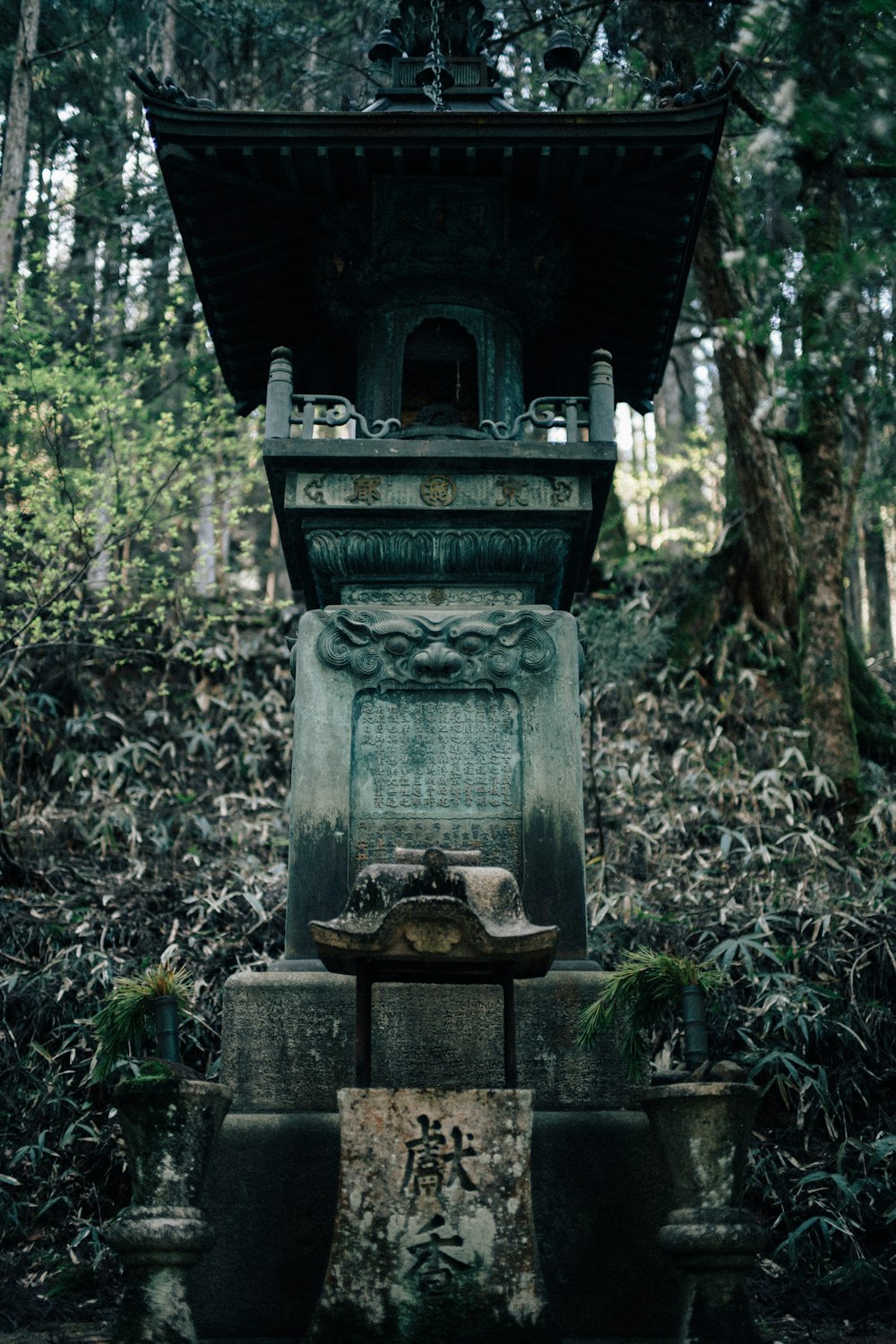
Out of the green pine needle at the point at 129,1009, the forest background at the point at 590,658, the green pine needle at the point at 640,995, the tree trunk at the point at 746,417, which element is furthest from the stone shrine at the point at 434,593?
the tree trunk at the point at 746,417

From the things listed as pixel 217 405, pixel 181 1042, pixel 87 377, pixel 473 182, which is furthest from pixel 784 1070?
pixel 217 405

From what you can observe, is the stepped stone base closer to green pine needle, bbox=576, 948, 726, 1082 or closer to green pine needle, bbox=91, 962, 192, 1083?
green pine needle, bbox=576, 948, 726, 1082

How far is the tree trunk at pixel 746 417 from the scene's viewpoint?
11.6 metres

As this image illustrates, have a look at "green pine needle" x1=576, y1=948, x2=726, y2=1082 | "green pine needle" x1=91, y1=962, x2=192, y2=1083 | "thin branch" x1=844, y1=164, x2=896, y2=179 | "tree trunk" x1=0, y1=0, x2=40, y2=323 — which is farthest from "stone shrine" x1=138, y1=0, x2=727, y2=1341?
"tree trunk" x1=0, y1=0, x2=40, y2=323

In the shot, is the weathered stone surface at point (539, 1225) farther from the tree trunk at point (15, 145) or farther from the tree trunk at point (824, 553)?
the tree trunk at point (15, 145)

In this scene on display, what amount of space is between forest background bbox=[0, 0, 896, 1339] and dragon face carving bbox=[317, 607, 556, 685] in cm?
292

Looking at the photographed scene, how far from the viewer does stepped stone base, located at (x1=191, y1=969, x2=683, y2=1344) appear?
183 inches

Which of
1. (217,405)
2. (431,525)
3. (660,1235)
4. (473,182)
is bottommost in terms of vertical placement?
(660,1235)

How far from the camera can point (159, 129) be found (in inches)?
237

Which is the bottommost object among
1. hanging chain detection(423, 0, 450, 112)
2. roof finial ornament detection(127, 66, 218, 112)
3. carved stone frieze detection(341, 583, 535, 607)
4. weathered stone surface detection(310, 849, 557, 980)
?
weathered stone surface detection(310, 849, 557, 980)

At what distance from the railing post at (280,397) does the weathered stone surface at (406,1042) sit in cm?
274

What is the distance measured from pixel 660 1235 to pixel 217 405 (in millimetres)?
9552

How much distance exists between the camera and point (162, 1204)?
4.13 m

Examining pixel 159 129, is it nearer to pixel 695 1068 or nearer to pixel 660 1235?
pixel 695 1068
